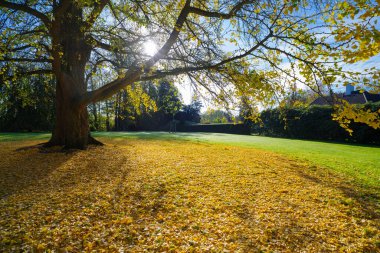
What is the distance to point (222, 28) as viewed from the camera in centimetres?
770

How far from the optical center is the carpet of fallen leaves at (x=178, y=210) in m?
3.18

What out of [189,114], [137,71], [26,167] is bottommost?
[26,167]

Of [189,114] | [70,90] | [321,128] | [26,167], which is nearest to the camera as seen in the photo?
[26,167]

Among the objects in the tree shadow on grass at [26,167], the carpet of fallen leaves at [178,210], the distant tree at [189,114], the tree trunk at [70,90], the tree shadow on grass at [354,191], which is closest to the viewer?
the carpet of fallen leaves at [178,210]

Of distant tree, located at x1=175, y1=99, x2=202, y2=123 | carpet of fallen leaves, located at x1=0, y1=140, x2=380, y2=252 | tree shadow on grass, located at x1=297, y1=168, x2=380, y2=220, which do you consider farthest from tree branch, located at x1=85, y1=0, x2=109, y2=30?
distant tree, located at x1=175, y1=99, x2=202, y2=123

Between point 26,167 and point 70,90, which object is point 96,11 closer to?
point 70,90

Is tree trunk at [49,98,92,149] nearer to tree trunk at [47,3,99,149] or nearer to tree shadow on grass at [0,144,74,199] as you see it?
tree trunk at [47,3,99,149]

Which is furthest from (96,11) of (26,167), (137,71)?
(26,167)

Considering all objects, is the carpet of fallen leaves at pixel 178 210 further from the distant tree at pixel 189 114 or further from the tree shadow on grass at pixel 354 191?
the distant tree at pixel 189 114

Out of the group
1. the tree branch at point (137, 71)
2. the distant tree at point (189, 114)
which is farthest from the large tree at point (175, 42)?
the distant tree at point (189, 114)

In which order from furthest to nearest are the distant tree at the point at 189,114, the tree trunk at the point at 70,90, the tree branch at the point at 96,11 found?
the distant tree at the point at 189,114
the tree trunk at the point at 70,90
the tree branch at the point at 96,11

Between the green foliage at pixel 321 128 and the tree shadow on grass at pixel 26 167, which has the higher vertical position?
the green foliage at pixel 321 128

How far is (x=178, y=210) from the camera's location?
425 cm

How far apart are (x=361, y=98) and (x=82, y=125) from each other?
3387 centimetres
